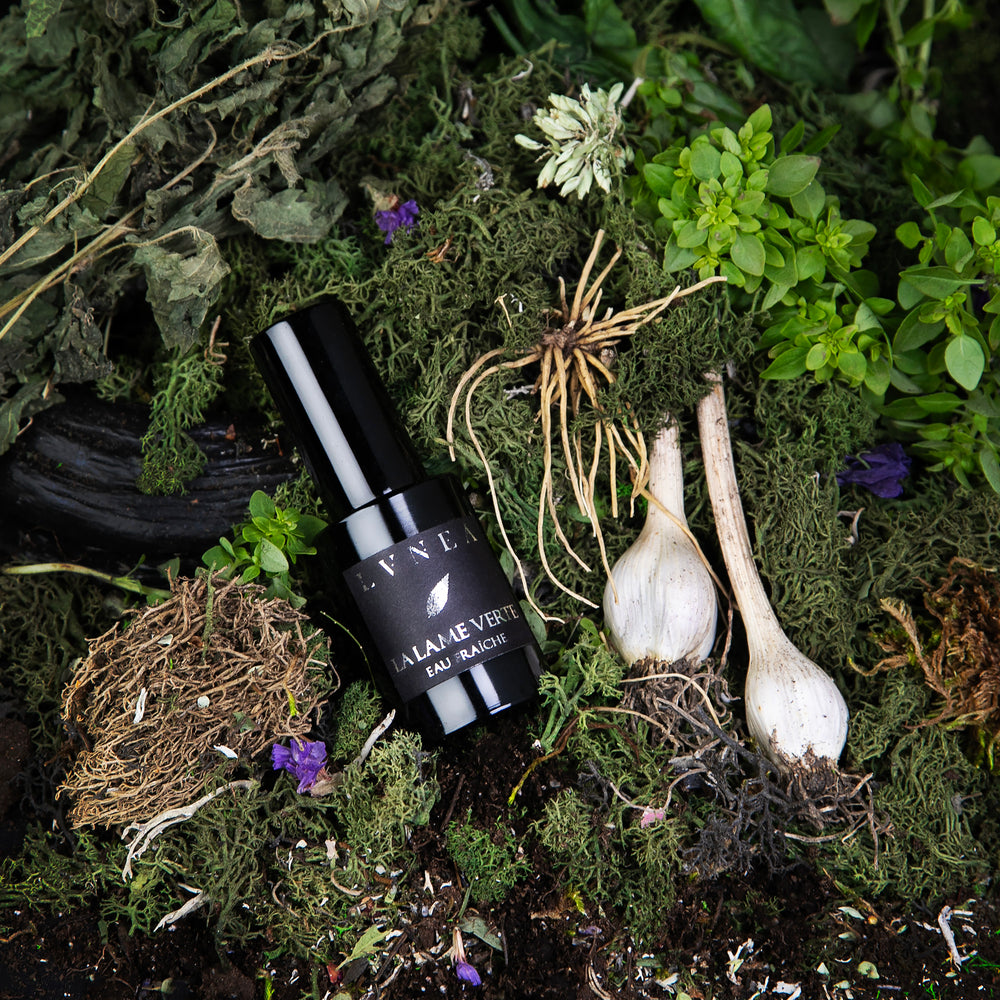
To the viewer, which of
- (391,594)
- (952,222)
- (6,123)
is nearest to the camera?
(391,594)

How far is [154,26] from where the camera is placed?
145 cm

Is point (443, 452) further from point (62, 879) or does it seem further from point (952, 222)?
point (952, 222)

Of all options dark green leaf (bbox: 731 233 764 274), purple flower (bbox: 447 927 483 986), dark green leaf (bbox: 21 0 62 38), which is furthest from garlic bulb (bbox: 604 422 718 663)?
dark green leaf (bbox: 21 0 62 38)

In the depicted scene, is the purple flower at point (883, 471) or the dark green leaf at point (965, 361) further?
the purple flower at point (883, 471)

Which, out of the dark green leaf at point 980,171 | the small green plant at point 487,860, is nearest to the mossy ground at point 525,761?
the small green plant at point 487,860

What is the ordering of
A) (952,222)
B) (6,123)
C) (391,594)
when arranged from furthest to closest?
(952,222) < (6,123) < (391,594)

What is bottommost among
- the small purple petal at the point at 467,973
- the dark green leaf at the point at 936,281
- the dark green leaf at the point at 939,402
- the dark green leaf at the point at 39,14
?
the small purple petal at the point at 467,973

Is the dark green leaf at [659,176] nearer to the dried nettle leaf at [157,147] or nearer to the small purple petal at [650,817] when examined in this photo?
the dried nettle leaf at [157,147]

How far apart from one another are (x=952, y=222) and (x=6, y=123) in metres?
1.85

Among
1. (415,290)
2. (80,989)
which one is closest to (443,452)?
(415,290)

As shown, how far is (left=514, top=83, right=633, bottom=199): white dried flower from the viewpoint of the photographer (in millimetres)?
1489

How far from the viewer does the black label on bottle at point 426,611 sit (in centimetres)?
135

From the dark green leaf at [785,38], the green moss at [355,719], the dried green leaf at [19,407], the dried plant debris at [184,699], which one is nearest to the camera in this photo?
Result: the dried plant debris at [184,699]

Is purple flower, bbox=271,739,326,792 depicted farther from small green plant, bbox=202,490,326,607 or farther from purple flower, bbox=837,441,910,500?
purple flower, bbox=837,441,910,500
